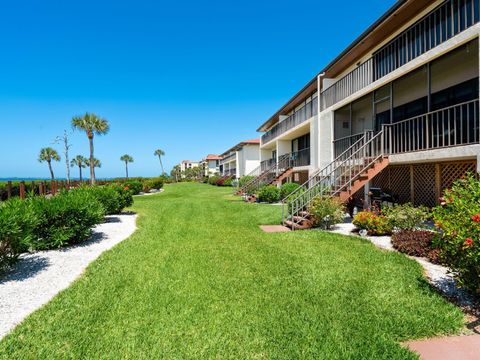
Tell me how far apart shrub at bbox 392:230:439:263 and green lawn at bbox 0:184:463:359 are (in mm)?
498

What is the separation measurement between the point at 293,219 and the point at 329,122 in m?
7.53

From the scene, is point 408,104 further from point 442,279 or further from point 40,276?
point 40,276

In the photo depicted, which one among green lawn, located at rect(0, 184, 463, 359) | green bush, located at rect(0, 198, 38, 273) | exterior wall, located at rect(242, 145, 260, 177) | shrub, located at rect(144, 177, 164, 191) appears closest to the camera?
green lawn, located at rect(0, 184, 463, 359)

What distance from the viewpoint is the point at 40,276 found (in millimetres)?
5664

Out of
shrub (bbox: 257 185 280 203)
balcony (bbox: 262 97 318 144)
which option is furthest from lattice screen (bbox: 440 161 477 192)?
shrub (bbox: 257 185 280 203)

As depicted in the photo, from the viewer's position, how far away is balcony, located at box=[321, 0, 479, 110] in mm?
7923

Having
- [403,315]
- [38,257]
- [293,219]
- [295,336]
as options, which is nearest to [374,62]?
[293,219]

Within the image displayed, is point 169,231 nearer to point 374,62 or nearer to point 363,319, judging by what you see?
point 363,319

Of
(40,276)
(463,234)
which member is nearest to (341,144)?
(463,234)

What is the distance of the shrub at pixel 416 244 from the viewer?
6141 mm

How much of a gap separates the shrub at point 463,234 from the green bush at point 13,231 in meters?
7.13

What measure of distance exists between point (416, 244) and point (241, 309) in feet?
15.3

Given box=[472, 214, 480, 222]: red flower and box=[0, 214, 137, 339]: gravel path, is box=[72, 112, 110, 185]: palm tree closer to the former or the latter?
box=[0, 214, 137, 339]: gravel path

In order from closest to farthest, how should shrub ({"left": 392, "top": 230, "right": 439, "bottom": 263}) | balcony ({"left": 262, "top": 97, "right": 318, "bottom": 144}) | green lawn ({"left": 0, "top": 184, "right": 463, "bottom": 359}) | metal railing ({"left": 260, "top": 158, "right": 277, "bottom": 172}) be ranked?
green lawn ({"left": 0, "top": 184, "right": 463, "bottom": 359}) < shrub ({"left": 392, "top": 230, "right": 439, "bottom": 263}) < balcony ({"left": 262, "top": 97, "right": 318, "bottom": 144}) < metal railing ({"left": 260, "top": 158, "right": 277, "bottom": 172})
